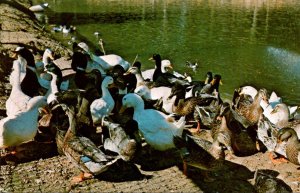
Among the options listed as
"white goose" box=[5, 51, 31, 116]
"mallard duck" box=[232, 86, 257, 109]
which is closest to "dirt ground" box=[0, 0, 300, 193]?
"white goose" box=[5, 51, 31, 116]

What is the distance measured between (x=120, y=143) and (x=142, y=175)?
1.81 ft

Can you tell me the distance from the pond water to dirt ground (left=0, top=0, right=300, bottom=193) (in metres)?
5.58

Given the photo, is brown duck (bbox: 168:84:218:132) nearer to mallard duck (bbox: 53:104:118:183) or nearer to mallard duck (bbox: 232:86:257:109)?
mallard duck (bbox: 232:86:257:109)

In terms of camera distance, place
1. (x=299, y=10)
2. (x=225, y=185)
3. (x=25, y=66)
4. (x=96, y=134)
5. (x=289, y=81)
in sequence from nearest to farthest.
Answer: (x=225, y=185) → (x=96, y=134) → (x=25, y=66) → (x=289, y=81) → (x=299, y=10)

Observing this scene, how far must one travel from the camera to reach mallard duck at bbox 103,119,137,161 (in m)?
6.21

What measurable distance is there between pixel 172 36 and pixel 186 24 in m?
3.91

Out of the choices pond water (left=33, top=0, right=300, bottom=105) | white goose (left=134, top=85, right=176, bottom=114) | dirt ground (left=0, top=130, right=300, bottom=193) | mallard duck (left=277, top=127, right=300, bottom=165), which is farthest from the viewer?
pond water (left=33, top=0, right=300, bottom=105)

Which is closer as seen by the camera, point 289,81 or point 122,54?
point 289,81

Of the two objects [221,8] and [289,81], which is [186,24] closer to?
[221,8]

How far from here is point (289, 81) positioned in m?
13.6

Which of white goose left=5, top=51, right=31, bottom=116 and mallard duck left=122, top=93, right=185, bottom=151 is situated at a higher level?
white goose left=5, top=51, right=31, bottom=116

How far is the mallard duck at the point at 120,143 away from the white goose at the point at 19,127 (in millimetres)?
1158

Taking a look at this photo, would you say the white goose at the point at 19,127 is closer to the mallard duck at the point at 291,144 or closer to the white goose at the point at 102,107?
the white goose at the point at 102,107

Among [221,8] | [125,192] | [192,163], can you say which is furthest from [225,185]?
[221,8]
